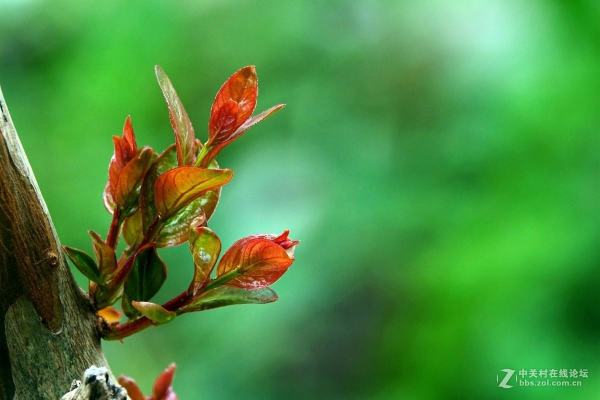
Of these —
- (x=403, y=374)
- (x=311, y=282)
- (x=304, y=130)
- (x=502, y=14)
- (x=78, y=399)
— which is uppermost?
(x=502, y=14)

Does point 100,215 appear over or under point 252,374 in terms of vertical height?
over

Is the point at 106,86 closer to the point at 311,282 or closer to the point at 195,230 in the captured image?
the point at 311,282

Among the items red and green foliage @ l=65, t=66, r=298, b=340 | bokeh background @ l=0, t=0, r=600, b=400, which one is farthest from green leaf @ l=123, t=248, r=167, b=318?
bokeh background @ l=0, t=0, r=600, b=400

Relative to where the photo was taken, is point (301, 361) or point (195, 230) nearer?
point (195, 230)

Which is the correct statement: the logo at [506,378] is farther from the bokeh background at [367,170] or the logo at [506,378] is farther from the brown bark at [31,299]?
the brown bark at [31,299]

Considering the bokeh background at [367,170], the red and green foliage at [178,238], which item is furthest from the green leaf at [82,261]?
the bokeh background at [367,170]

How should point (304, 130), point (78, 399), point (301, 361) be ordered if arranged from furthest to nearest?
point (304, 130), point (301, 361), point (78, 399)

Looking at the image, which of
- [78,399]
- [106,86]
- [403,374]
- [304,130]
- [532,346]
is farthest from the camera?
[106,86]

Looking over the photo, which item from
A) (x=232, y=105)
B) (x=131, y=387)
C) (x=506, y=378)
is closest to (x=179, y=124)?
(x=232, y=105)

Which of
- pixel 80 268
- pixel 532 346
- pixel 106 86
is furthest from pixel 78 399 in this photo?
pixel 106 86
